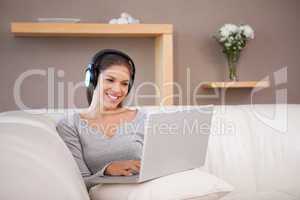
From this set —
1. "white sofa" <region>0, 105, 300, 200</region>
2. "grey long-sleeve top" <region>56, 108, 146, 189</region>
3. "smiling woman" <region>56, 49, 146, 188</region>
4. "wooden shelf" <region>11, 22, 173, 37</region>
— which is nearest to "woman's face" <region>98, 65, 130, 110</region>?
"smiling woman" <region>56, 49, 146, 188</region>

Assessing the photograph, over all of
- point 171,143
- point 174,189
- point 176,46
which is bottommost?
point 174,189

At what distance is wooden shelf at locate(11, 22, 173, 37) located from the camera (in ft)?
11.2

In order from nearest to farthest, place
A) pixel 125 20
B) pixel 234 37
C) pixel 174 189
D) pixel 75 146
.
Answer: pixel 174 189 < pixel 75 146 < pixel 125 20 < pixel 234 37

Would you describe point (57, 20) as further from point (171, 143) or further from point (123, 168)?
point (171, 143)

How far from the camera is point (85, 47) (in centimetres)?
386

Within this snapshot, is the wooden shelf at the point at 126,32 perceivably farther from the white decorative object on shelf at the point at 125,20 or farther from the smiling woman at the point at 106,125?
the smiling woman at the point at 106,125

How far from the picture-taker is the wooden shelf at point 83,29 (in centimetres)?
343

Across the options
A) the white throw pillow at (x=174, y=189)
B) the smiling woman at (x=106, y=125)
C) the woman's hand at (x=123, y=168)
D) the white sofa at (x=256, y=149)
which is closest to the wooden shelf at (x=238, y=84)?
the white sofa at (x=256, y=149)

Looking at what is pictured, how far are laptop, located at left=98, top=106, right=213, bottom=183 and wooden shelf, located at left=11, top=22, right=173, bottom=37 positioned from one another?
2041mm

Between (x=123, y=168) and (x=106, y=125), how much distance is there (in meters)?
0.28

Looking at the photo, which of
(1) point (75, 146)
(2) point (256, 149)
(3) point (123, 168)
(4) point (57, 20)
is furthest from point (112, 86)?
(4) point (57, 20)

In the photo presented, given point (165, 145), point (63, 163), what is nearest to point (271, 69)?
point (165, 145)

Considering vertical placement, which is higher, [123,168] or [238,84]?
[238,84]

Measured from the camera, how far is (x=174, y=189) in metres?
1.35
